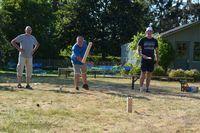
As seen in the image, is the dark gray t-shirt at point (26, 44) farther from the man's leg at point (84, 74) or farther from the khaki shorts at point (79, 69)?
the man's leg at point (84, 74)

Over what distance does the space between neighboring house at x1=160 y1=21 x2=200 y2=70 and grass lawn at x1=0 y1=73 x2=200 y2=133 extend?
2150 centimetres

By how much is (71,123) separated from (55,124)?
319 millimetres

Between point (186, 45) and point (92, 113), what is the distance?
2651 centimetres

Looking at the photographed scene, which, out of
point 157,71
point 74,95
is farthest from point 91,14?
point 74,95

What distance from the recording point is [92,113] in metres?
10.2

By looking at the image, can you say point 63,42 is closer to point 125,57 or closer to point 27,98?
point 125,57

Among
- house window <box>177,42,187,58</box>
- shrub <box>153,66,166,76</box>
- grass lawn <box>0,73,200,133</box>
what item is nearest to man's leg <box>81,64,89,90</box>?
grass lawn <box>0,73,200,133</box>

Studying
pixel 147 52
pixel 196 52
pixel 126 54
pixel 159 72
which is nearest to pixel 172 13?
pixel 126 54

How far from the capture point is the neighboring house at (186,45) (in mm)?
35156

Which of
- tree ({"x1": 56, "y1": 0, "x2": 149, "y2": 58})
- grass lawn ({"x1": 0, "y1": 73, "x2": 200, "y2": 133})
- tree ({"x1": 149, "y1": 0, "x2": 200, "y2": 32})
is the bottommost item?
grass lawn ({"x1": 0, "y1": 73, "x2": 200, "y2": 133})

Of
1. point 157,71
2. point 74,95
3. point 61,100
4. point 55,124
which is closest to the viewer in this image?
point 55,124

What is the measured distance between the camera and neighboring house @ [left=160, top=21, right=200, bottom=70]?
115 feet

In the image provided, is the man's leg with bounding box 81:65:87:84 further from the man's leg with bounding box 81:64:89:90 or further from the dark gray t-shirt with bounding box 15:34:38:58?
the dark gray t-shirt with bounding box 15:34:38:58

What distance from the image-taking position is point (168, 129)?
8797 mm
